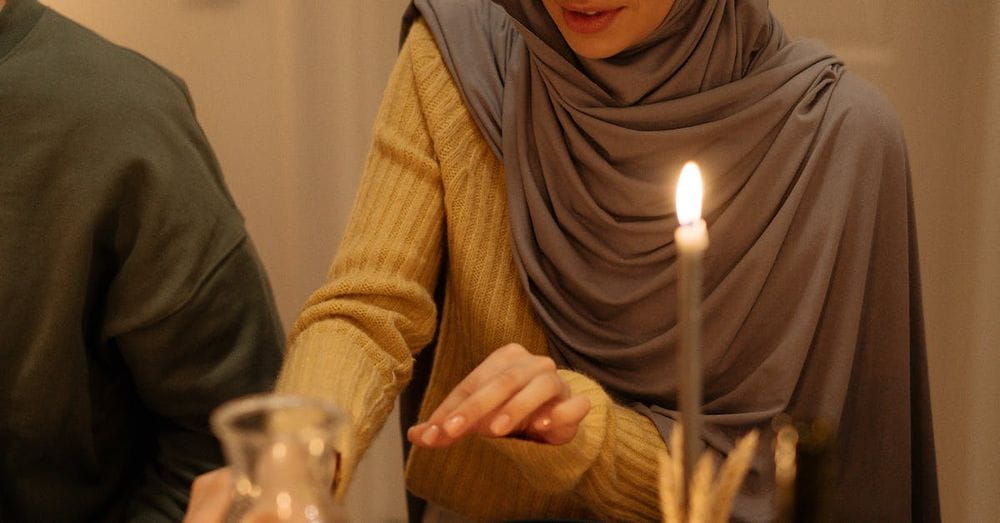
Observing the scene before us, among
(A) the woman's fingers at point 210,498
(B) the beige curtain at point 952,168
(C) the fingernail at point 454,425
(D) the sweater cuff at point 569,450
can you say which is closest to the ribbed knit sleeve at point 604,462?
(D) the sweater cuff at point 569,450

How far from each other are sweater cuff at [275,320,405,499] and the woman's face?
364 mm

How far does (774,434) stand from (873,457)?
5.1 inches

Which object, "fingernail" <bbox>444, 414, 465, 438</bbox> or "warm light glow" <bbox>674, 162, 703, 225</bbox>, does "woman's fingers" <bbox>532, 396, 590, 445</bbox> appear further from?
"warm light glow" <bbox>674, 162, 703, 225</bbox>

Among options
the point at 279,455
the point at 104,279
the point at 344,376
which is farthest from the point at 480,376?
the point at 104,279

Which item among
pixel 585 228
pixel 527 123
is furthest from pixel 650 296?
pixel 527 123

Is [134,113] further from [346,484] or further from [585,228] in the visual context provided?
[346,484]

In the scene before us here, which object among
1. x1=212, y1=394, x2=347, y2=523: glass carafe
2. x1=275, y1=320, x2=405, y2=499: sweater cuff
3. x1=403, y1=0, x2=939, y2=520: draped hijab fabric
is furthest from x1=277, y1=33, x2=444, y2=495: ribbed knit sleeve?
x1=212, y1=394, x2=347, y2=523: glass carafe

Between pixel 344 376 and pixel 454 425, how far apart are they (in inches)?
9.0

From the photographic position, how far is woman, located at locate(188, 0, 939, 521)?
3.61 feet

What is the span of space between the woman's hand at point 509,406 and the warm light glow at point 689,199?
0.35 metres

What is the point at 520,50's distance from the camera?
4.15ft

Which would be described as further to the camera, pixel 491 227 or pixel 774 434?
pixel 491 227

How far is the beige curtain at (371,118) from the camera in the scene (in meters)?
1.84

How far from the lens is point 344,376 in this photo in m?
1.00
